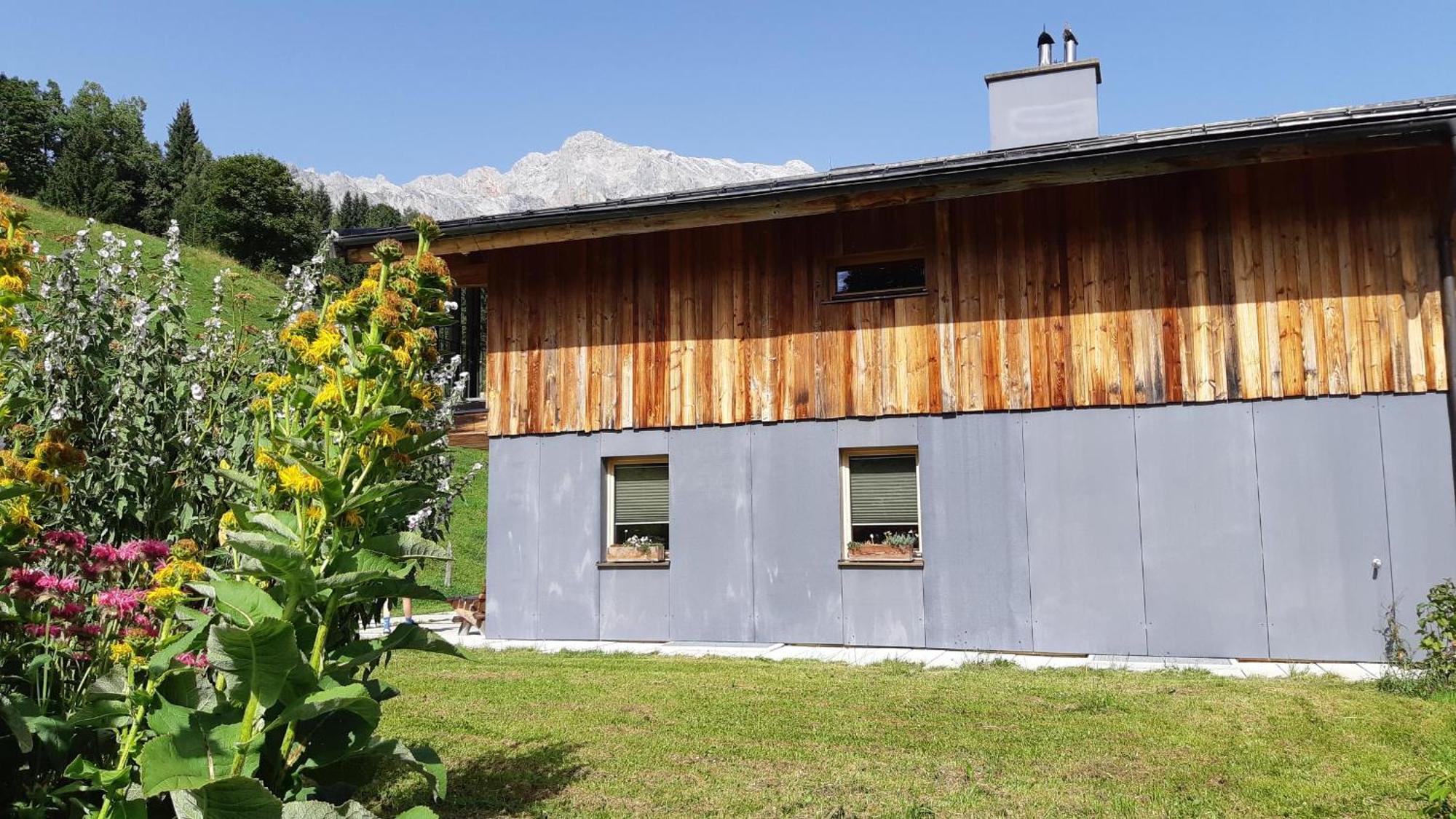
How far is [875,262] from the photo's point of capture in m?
10.7

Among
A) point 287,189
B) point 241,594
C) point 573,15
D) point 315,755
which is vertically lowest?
point 315,755

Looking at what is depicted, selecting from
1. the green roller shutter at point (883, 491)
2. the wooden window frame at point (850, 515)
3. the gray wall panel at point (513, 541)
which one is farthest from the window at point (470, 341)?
the green roller shutter at point (883, 491)

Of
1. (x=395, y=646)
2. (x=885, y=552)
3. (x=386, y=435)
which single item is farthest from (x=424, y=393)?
(x=885, y=552)

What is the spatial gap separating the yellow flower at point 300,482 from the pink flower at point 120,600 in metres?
0.58

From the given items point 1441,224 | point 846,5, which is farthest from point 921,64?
point 1441,224

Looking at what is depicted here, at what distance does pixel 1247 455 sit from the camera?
30.3ft

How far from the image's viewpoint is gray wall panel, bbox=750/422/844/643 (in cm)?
1043

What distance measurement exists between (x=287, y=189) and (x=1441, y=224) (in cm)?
5388

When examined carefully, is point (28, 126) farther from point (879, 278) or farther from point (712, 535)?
point (879, 278)

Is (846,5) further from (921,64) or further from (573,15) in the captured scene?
(573,15)

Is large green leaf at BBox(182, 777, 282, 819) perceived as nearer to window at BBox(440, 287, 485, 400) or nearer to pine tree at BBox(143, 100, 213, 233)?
window at BBox(440, 287, 485, 400)

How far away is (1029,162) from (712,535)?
492 cm

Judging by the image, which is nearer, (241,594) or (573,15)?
(241,594)

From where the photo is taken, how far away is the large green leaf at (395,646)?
3154 millimetres
